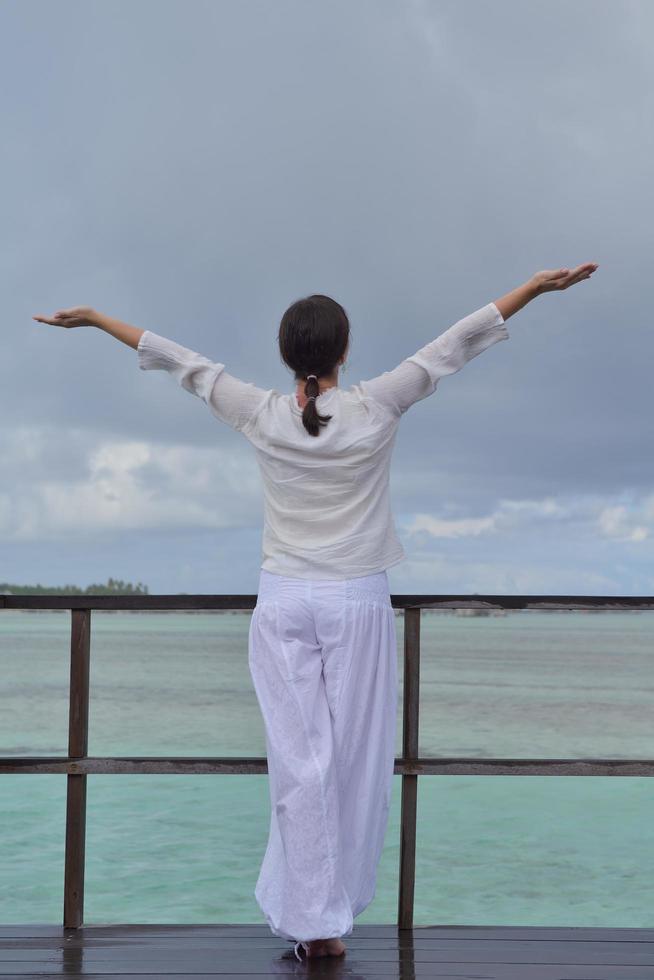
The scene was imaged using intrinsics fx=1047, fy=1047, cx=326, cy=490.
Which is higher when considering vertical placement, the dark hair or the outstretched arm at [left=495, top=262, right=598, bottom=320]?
the outstretched arm at [left=495, top=262, right=598, bottom=320]

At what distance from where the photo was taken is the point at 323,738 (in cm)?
231

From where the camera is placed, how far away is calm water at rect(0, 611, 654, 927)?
328 inches

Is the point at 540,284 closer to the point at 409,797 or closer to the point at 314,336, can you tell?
the point at 314,336

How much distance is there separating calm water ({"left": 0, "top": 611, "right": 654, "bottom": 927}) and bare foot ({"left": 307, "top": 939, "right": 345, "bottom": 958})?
5582mm

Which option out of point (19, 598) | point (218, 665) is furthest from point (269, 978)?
point (218, 665)

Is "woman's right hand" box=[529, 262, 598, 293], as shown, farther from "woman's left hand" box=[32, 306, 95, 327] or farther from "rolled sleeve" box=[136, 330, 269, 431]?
"woman's left hand" box=[32, 306, 95, 327]

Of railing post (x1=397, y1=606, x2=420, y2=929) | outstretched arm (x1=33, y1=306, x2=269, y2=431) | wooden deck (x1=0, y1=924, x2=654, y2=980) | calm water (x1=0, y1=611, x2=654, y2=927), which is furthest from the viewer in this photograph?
calm water (x1=0, y1=611, x2=654, y2=927)

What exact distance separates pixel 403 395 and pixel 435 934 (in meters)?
1.35

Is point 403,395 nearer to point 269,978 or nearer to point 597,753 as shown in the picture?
point 269,978

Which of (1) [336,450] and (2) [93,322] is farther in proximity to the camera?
(2) [93,322]

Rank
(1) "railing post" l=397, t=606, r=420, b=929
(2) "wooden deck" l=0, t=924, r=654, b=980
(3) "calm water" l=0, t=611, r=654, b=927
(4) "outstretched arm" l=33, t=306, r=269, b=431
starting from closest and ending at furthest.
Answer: (2) "wooden deck" l=0, t=924, r=654, b=980
(4) "outstretched arm" l=33, t=306, r=269, b=431
(1) "railing post" l=397, t=606, r=420, b=929
(3) "calm water" l=0, t=611, r=654, b=927

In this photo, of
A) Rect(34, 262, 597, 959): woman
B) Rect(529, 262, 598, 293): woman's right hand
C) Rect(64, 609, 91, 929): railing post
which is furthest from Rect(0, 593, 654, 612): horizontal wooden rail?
Rect(529, 262, 598, 293): woman's right hand

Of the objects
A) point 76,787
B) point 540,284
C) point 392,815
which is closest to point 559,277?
point 540,284

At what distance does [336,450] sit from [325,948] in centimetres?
112
